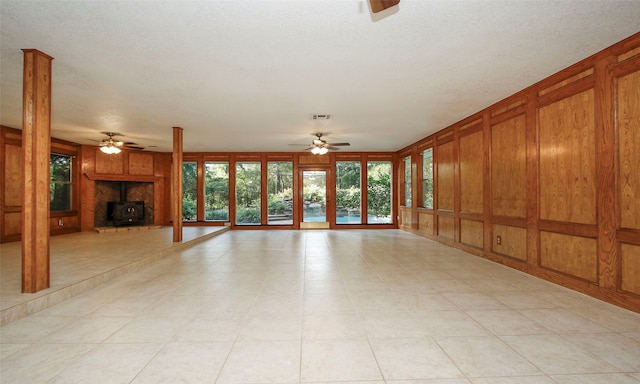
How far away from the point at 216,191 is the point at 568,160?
999 centimetres

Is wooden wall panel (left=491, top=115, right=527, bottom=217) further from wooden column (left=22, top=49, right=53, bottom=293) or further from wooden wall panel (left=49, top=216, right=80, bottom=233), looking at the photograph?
wooden wall panel (left=49, top=216, right=80, bottom=233)

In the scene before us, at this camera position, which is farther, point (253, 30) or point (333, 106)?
point (333, 106)

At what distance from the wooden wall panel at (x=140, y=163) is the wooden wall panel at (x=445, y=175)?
9380 mm

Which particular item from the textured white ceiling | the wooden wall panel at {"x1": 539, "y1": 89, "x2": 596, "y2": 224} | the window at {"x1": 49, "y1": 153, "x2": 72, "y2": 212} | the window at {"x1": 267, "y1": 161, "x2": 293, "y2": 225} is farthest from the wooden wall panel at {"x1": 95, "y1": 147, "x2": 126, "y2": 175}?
the wooden wall panel at {"x1": 539, "y1": 89, "x2": 596, "y2": 224}

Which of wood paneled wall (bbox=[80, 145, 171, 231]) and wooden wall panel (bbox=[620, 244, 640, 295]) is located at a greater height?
wood paneled wall (bbox=[80, 145, 171, 231])

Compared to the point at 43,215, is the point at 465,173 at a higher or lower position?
higher

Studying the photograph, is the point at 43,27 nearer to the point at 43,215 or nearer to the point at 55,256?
the point at 43,215

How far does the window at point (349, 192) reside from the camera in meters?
11.0

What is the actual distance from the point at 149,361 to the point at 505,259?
527 centimetres

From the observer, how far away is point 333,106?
17.7ft

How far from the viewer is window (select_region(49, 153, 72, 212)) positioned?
27.0 ft

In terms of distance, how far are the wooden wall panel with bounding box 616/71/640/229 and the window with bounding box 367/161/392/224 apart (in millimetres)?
7806

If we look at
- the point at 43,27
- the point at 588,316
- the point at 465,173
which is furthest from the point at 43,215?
the point at 465,173

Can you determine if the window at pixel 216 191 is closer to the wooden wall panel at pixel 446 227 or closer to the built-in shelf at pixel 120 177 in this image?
the built-in shelf at pixel 120 177
